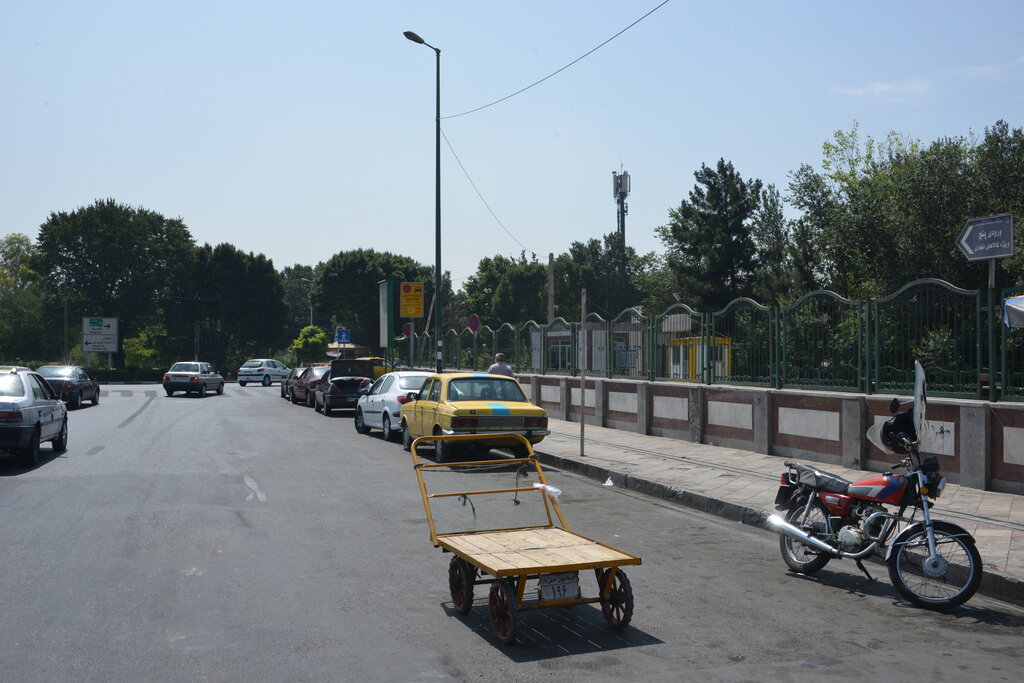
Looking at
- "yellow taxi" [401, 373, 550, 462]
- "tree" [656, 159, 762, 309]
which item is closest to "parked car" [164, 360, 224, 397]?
"yellow taxi" [401, 373, 550, 462]

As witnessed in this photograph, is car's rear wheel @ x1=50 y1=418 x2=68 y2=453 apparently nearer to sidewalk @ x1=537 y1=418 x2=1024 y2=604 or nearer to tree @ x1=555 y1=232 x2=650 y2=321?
sidewalk @ x1=537 y1=418 x2=1024 y2=604

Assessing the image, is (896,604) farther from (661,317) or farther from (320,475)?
(661,317)

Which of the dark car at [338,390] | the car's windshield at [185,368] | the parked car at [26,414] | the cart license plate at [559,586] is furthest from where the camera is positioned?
the car's windshield at [185,368]

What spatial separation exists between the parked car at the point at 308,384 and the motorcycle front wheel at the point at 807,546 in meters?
24.5

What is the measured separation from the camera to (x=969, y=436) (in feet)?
35.1

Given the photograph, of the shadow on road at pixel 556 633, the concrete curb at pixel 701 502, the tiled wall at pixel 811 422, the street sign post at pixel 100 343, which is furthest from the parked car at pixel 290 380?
the street sign post at pixel 100 343

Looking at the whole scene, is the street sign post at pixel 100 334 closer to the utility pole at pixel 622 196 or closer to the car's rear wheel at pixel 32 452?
the utility pole at pixel 622 196

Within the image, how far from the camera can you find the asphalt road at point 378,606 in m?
4.87

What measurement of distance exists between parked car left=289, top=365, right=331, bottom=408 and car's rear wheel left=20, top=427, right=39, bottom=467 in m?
16.4

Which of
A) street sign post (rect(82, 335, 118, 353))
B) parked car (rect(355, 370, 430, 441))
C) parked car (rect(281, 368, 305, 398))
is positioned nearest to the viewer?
parked car (rect(355, 370, 430, 441))

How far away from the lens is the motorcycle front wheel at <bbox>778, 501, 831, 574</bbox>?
7062mm

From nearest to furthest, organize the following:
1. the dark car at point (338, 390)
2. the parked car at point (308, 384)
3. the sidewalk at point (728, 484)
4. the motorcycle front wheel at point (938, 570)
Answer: the motorcycle front wheel at point (938, 570) < the sidewalk at point (728, 484) < the dark car at point (338, 390) < the parked car at point (308, 384)

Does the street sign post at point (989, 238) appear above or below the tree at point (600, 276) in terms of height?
below

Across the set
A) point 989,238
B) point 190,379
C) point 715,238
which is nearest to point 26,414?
point 989,238
